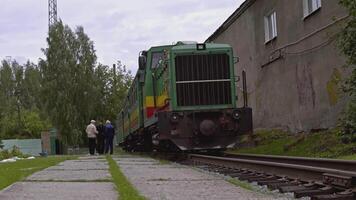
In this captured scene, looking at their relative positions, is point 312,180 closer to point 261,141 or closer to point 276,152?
point 276,152

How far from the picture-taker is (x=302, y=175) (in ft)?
22.6

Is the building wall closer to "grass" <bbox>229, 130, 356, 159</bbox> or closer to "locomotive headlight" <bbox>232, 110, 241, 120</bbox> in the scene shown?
"grass" <bbox>229, 130, 356, 159</bbox>

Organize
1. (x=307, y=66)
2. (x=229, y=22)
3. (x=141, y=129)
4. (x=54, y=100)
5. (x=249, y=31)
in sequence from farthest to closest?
(x=54, y=100), (x=229, y=22), (x=249, y=31), (x=141, y=129), (x=307, y=66)

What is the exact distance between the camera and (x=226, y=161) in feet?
34.6

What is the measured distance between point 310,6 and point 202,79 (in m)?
5.05

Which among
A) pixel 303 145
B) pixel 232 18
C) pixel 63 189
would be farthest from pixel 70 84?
pixel 63 189

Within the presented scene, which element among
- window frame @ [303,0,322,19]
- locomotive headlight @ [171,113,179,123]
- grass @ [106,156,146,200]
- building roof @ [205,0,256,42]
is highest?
building roof @ [205,0,256,42]

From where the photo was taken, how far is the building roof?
74.0 feet

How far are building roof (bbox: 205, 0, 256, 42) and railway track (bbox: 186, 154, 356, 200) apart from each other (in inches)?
494

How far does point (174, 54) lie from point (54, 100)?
4030 centimetres

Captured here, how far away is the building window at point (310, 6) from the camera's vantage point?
629 inches

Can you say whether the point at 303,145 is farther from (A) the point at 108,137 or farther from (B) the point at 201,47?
(A) the point at 108,137

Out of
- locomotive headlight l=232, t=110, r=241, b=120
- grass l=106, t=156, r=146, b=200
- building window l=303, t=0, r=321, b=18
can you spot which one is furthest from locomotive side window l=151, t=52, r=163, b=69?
grass l=106, t=156, r=146, b=200

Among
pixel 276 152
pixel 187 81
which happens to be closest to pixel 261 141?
pixel 276 152
